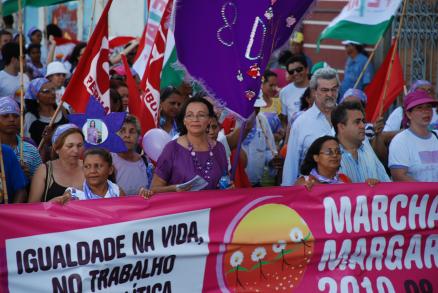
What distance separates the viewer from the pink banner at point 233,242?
21.9 feet

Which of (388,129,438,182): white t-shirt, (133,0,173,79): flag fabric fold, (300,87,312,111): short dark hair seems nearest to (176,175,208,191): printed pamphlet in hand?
(388,129,438,182): white t-shirt

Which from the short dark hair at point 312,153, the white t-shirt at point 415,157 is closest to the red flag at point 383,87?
the white t-shirt at point 415,157

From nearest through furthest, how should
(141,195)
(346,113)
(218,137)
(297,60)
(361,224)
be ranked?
(141,195) < (361,224) < (346,113) < (218,137) < (297,60)

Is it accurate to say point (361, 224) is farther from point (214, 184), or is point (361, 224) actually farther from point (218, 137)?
point (218, 137)

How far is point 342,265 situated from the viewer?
7395 mm

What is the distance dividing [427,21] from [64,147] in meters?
7.78

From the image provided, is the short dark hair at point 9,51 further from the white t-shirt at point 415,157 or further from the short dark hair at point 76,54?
the white t-shirt at point 415,157

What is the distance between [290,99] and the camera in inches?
465

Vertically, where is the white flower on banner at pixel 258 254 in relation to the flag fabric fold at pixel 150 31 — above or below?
below

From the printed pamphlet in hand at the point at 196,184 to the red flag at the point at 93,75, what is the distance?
189 cm

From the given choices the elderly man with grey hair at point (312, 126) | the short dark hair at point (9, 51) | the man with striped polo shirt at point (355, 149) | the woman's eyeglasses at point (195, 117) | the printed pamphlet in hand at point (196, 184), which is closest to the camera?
the printed pamphlet in hand at point (196, 184)

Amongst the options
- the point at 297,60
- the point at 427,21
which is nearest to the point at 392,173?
the point at 297,60

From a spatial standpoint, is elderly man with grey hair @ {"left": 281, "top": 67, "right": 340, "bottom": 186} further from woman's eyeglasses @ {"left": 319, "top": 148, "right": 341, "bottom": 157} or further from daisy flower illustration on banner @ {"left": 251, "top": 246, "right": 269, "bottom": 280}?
daisy flower illustration on banner @ {"left": 251, "top": 246, "right": 269, "bottom": 280}

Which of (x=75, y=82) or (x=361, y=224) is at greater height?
(x=75, y=82)
